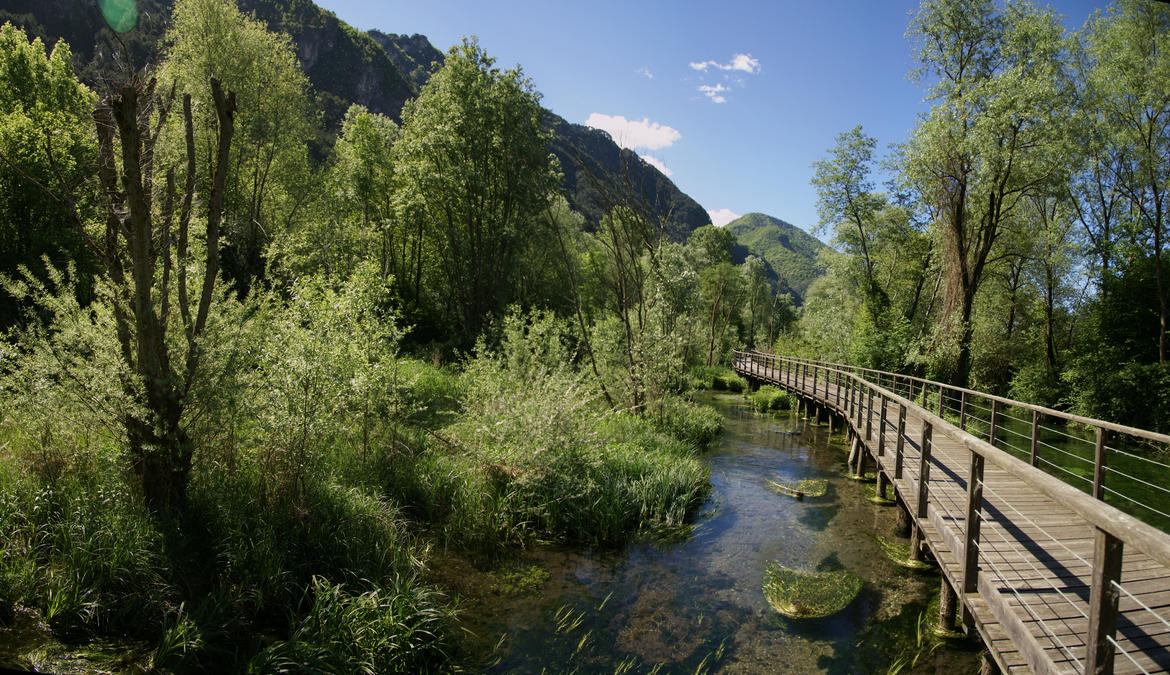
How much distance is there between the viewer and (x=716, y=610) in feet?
19.3

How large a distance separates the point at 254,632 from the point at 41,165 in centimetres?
2113

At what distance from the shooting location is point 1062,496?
2.68m

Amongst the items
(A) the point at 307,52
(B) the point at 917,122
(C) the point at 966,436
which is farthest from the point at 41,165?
(A) the point at 307,52

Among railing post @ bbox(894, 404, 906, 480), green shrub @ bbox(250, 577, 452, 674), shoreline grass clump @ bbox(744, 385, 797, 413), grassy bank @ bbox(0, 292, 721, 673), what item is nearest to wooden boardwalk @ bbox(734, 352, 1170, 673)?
railing post @ bbox(894, 404, 906, 480)

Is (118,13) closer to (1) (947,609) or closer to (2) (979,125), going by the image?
(1) (947,609)

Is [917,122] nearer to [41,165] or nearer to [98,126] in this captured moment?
[98,126]

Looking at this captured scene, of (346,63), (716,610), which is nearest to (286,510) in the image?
(716,610)

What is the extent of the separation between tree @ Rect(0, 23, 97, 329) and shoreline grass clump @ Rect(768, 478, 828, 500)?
19780 mm

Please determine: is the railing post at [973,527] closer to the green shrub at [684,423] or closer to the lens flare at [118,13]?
the lens flare at [118,13]

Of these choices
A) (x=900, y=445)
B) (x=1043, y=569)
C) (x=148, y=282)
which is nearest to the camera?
(x=1043, y=569)

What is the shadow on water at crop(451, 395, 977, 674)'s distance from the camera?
4.92 metres

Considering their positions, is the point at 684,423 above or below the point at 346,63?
below

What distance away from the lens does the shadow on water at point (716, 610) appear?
194 inches

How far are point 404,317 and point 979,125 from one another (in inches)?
704
